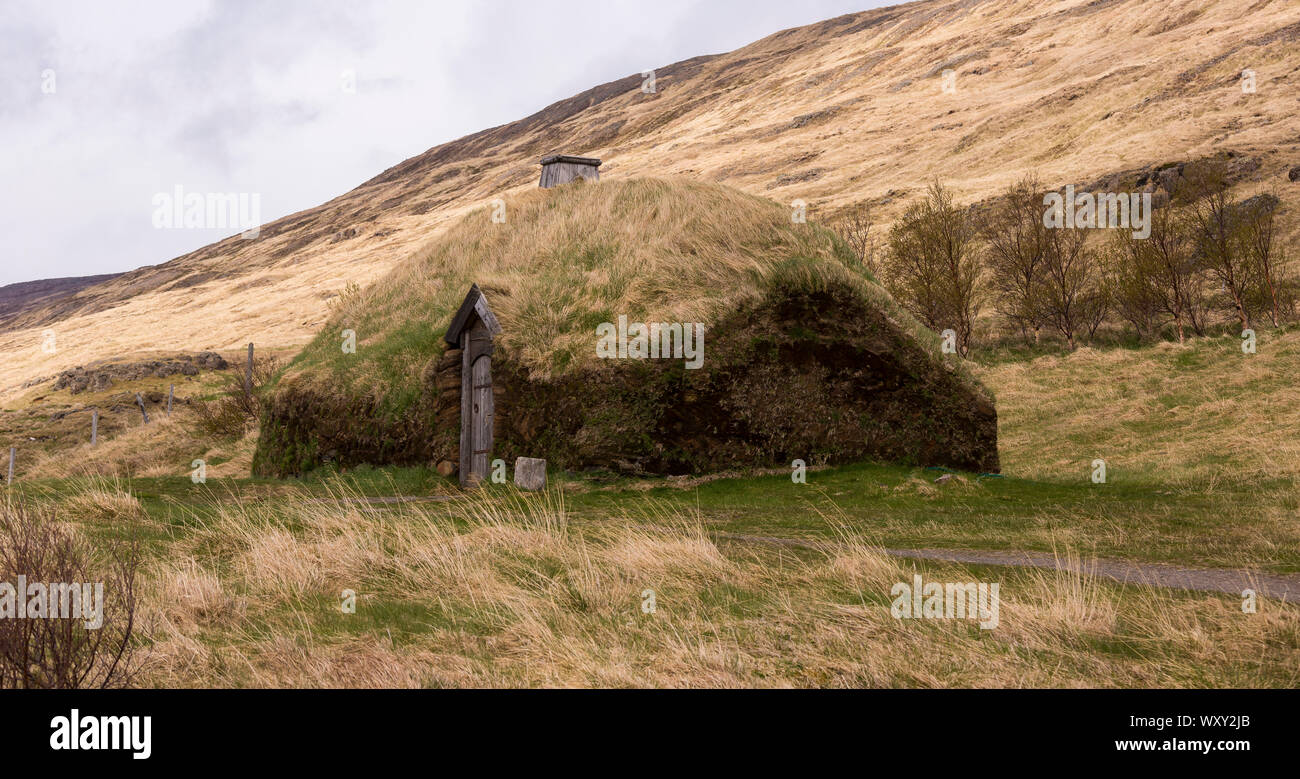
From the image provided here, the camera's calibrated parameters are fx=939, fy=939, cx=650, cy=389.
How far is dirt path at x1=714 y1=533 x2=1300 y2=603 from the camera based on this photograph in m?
8.15

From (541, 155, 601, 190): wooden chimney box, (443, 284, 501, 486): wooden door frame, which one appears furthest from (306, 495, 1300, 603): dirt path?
(541, 155, 601, 190): wooden chimney box

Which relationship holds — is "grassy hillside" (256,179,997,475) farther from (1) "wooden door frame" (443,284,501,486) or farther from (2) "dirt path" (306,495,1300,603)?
(2) "dirt path" (306,495,1300,603)

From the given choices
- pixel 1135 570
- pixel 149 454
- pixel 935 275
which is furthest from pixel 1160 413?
pixel 149 454

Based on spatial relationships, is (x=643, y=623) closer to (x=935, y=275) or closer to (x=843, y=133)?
(x=935, y=275)

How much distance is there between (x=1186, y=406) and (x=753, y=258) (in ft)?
46.2

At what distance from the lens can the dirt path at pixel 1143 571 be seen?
8.15 m

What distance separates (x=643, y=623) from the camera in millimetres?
6789

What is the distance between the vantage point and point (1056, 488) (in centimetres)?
1587

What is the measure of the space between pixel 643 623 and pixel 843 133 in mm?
99764

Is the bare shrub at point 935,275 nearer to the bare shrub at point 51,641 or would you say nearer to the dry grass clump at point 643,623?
the dry grass clump at point 643,623

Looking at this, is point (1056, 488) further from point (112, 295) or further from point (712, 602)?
point (112, 295)

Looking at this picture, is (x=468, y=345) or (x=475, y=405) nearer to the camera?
(x=475, y=405)

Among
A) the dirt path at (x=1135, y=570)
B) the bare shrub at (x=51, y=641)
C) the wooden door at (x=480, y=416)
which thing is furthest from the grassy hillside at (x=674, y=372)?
the bare shrub at (x=51, y=641)

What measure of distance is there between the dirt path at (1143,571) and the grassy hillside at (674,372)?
21.7 feet
